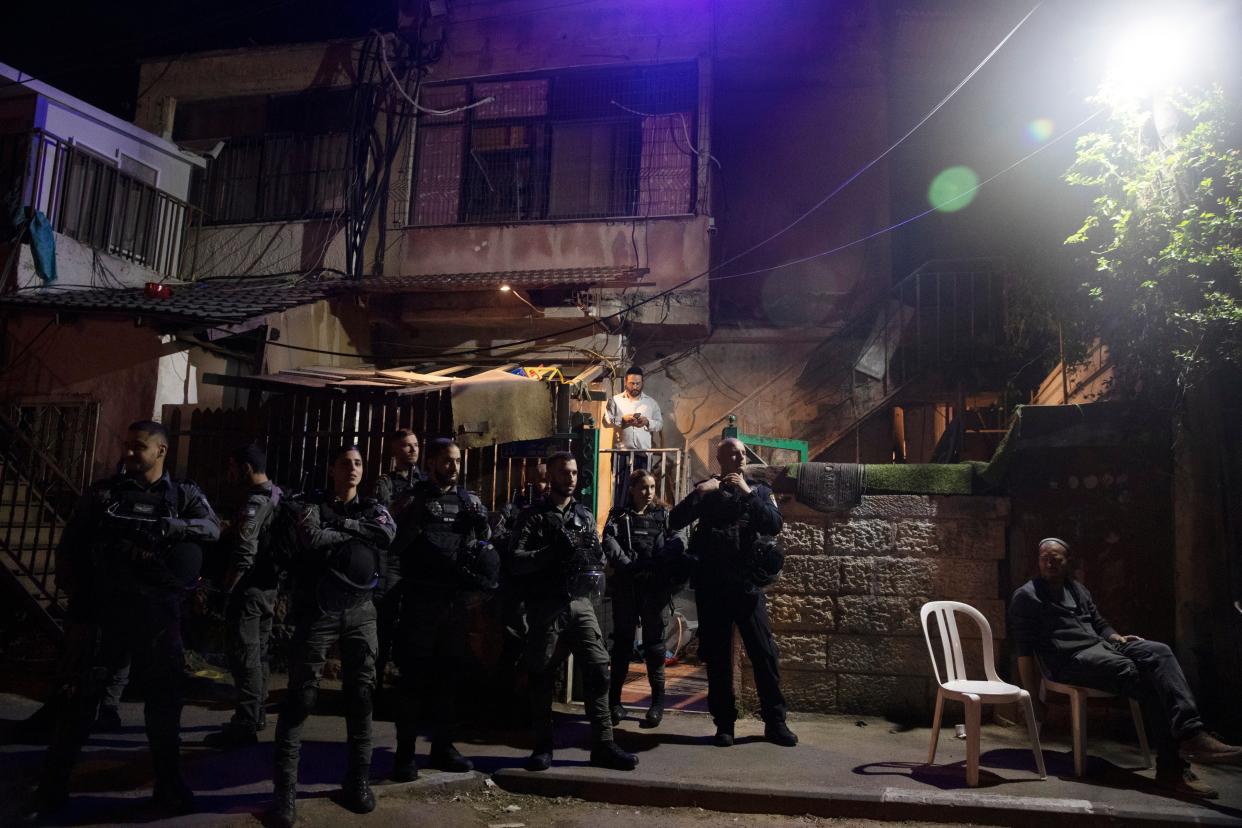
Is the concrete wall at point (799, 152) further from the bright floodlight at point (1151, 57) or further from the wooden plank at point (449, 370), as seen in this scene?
the bright floodlight at point (1151, 57)

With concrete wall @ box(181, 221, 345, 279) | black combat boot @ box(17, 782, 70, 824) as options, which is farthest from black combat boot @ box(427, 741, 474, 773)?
concrete wall @ box(181, 221, 345, 279)

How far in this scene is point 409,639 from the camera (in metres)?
5.20

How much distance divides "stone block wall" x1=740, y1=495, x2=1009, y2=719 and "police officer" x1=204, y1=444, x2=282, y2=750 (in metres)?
4.14

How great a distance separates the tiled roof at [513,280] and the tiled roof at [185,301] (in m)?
0.73

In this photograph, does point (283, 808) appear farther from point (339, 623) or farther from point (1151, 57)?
point (1151, 57)

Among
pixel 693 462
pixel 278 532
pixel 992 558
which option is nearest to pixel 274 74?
pixel 693 462

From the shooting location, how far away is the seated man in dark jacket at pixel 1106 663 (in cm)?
520

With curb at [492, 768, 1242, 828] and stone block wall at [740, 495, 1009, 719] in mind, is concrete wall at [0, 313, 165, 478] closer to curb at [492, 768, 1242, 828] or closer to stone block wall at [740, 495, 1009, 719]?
curb at [492, 768, 1242, 828]

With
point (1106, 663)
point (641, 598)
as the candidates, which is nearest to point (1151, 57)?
point (1106, 663)

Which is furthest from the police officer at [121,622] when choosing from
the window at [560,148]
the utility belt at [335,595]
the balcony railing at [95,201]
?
the window at [560,148]

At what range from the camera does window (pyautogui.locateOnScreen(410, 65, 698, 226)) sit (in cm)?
1412

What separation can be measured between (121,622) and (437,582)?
177 cm

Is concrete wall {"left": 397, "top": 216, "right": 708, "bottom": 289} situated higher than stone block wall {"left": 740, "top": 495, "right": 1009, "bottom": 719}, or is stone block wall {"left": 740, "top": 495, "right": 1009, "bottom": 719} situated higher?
concrete wall {"left": 397, "top": 216, "right": 708, "bottom": 289}

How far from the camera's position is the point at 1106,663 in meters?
5.50
